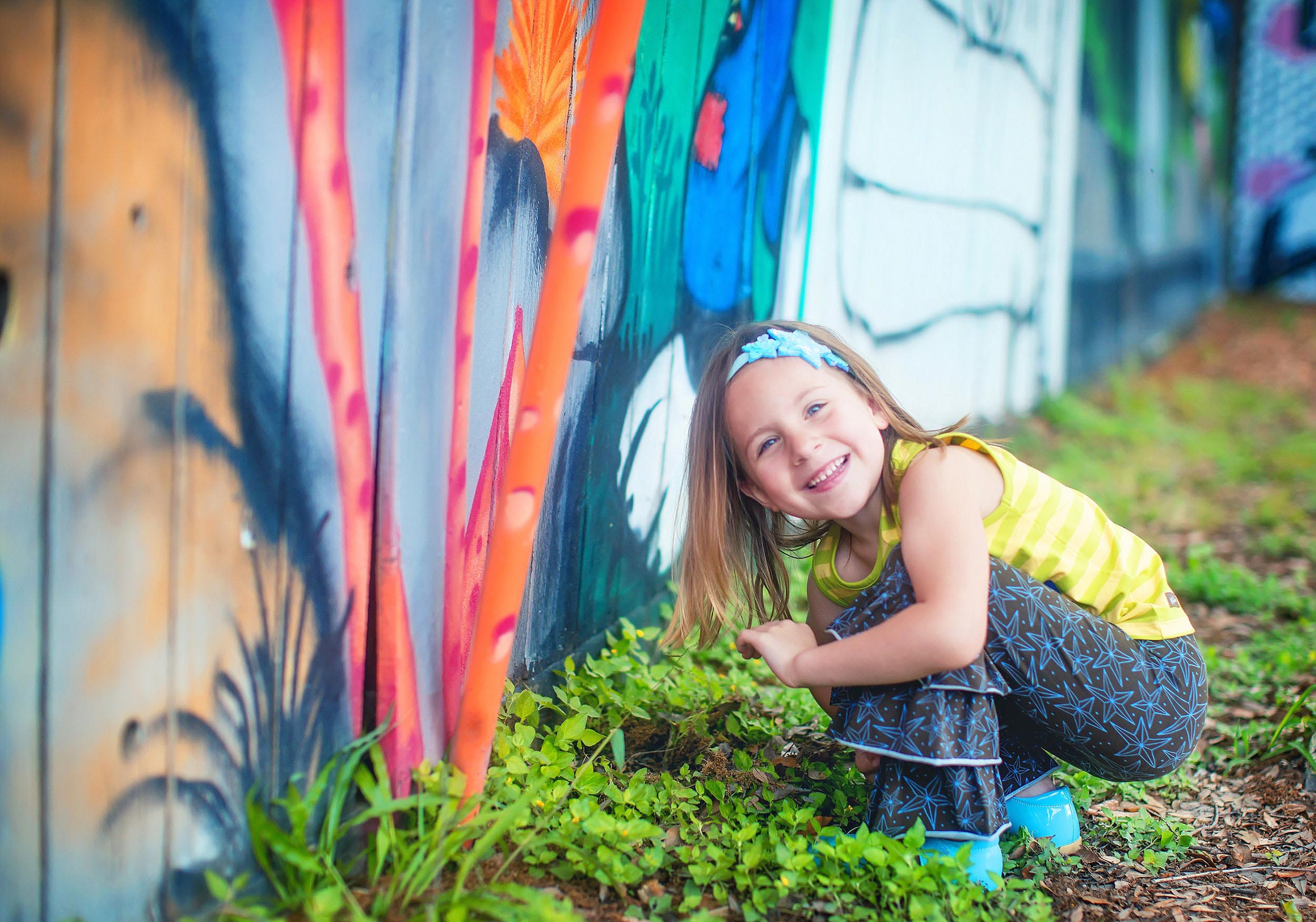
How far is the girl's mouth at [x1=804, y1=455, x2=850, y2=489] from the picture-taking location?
5.87 feet

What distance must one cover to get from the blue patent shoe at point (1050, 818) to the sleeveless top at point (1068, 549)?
0.35 m

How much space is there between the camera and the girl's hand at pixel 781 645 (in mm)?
1793

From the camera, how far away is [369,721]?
158 centimetres

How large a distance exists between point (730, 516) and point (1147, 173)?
936 cm

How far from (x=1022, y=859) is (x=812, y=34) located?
8.40ft

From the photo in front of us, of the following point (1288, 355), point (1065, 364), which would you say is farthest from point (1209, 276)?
point (1065, 364)

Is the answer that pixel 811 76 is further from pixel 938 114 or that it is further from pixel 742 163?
pixel 938 114

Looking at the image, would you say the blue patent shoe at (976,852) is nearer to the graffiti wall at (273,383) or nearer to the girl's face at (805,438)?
the girl's face at (805,438)

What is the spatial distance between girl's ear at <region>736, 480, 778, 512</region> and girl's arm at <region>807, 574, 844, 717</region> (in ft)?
0.67

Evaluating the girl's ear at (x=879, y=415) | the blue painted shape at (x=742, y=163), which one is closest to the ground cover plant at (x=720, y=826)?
the girl's ear at (x=879, y=415)

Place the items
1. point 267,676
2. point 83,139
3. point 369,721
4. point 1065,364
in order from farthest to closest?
point 1065,364 → point 369,721 → point 267,676 → point 83,139

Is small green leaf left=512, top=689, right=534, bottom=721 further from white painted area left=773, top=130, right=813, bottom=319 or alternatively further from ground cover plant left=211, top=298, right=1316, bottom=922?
white painted area left=773, top=130, right=813, bottom=319

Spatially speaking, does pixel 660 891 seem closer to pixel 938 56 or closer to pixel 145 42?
pixel 145 42

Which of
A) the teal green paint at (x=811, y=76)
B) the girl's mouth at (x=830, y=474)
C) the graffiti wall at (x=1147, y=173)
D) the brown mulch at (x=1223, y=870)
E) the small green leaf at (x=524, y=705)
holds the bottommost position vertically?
the brown mulch at (x=1223, y=870)
